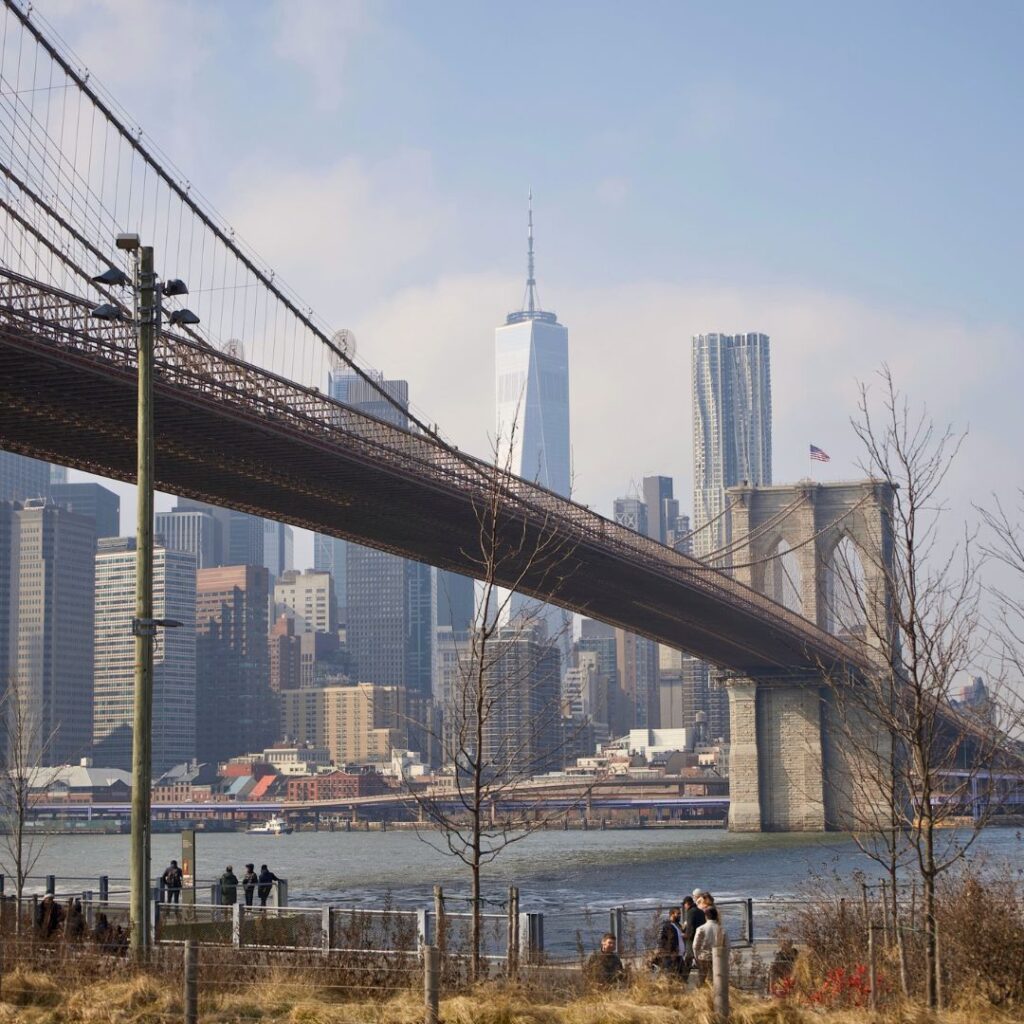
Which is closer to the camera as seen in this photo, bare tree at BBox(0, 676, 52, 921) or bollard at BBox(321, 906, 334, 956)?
bollard at BBox(321, 906, 334, 956)

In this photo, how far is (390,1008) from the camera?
13992mm

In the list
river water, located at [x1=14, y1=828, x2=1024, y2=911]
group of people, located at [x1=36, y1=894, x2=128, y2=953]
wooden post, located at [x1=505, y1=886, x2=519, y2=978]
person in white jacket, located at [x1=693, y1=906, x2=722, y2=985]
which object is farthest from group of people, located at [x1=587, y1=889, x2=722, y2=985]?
river water, located at [x1=14, y1=828, x2=1024, y2=911]

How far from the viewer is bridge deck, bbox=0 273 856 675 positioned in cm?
3681

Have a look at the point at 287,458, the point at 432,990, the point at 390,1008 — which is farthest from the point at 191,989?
the point at 287,458

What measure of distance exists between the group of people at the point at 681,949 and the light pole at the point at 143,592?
423 cm

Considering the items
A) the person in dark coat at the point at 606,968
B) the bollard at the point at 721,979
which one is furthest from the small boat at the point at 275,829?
the bollard at the point at 721,979

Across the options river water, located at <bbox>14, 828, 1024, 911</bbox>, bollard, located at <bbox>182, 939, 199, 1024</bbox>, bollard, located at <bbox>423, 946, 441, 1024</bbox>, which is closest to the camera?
bollard, located at <bbox>423, 946, 441, 1024</bbox>

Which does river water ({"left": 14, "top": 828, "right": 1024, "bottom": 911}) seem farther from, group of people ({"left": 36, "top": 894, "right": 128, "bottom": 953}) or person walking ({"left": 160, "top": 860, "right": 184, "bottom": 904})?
group of people ({"left": 36, "top": 894, "right": 128, "bottom": 953})

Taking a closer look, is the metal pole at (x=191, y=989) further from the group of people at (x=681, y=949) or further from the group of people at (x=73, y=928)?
the group of people at (x=681, y=949)

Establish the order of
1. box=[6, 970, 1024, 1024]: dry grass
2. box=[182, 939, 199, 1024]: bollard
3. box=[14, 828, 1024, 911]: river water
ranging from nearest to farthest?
1. box=[182, 939, 199, 1024]: bollard
2. box=[6, 970, 1024, 1024]: dry grass
3. box=[14, 828, 1024, 911]: river water

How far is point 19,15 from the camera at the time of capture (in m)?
34.6

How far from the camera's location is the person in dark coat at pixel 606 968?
1583cm

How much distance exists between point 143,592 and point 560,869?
171ft

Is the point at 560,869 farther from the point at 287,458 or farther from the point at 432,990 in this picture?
the point at 432,990
